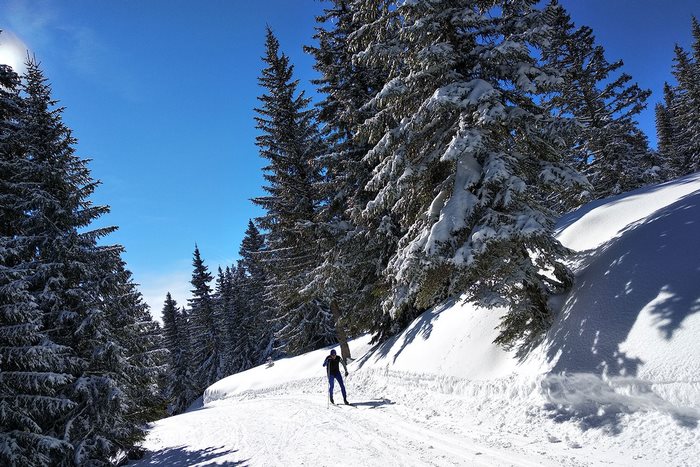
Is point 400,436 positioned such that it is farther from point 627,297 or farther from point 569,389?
point 627,297

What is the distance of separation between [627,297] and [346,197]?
42.8 ft

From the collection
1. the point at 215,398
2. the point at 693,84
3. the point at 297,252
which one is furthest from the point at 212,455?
the point at 693,84

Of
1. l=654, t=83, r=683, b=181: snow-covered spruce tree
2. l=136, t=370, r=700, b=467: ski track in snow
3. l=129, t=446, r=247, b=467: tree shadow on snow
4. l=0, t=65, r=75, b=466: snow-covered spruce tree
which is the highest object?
l=654, t=83, r=683, b=181: snow-covered spruce tree

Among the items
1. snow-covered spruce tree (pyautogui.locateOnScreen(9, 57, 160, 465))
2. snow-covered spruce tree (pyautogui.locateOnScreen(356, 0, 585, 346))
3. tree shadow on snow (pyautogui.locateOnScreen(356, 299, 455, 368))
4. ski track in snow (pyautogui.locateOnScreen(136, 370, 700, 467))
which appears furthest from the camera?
tree shadow on snow (pyautogui.locateOnScreen(356, 299, 455, 368))

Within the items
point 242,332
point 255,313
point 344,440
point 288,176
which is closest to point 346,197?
point 288,176

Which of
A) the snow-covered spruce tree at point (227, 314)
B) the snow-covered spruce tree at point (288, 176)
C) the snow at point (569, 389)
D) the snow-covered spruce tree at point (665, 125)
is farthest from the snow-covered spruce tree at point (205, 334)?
the snow-covered spruce tree at point (665, 125)

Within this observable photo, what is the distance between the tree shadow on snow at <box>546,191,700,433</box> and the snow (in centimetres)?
2

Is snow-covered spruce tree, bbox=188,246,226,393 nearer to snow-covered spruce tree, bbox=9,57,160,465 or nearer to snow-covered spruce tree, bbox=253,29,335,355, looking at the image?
snow-covered spruce tree, bbox=253,29,335,355

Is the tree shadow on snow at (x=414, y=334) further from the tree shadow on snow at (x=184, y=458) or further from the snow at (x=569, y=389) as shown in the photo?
the tree shadow on snow at (x=184, y=458)

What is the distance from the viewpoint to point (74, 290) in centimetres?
1107

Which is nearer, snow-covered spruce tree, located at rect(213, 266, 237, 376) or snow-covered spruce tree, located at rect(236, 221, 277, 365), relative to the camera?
snow-covered spruce tree, located at rect(236, 221, 277, 365)

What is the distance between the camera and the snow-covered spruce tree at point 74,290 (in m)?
10.6

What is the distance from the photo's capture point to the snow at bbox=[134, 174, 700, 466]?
222 inches

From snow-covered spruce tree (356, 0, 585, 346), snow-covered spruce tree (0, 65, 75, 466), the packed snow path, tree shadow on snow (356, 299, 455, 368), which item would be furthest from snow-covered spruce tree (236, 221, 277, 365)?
snow-covered spruce tree (356, 0, 585, 346)
